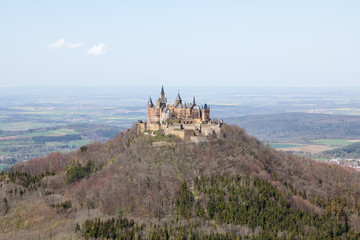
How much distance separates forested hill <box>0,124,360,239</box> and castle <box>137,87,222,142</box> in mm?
1770

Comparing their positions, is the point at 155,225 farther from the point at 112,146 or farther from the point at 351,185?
the point at 351,185

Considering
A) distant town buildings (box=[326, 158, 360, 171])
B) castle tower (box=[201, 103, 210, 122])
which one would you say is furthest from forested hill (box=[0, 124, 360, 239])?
distant town buildings (box=[326, 158, 360, 171])

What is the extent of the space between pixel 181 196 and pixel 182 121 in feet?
74.2

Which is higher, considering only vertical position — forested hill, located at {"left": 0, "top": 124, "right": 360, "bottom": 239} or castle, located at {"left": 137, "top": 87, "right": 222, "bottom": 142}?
castle, located at {"left": 137, "top": 87, "right": 222, "bottom": 142}

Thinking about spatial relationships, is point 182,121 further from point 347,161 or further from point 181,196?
point 347,161

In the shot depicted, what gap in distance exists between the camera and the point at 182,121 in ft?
294

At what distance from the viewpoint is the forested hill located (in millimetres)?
62969

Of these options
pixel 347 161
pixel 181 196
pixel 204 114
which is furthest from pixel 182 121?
pixel 347 161

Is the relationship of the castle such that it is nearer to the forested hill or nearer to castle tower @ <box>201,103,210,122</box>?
castle tower @ <box>201,103,210,122</box>

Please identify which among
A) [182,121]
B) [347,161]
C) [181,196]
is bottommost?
[347,161]

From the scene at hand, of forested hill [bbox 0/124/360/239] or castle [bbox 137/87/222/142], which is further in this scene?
castle [bbox 137/87/222/142]

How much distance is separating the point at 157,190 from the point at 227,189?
10857mm

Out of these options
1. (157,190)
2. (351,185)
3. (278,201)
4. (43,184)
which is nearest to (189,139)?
(157,190)

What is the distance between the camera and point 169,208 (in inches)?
2736
